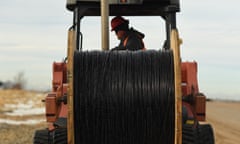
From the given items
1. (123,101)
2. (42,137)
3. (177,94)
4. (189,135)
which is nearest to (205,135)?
(189,135)

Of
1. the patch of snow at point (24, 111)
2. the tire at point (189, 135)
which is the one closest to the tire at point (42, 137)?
the tire at point (189, 135)

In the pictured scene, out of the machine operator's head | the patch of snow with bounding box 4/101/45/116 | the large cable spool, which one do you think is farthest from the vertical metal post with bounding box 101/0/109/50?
the patch of snow with bounding box 4/101/45/116

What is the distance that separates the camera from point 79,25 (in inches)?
283

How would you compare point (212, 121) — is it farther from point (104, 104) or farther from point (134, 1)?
point (104, 104)

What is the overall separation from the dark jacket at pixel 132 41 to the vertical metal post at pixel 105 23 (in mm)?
413

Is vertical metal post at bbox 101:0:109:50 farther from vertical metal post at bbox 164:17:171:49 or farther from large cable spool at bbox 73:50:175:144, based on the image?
large cable spool at bbox 73:50:175:144

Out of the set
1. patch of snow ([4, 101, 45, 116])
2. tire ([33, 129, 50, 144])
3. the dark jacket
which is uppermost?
the dark jacket

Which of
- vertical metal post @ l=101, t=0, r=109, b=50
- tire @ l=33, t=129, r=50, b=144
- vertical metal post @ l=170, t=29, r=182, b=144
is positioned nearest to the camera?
vertical metal post @ l=170, t=29, r=182, b=144

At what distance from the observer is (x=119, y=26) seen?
24.4 ft

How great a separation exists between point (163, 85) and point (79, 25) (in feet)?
6.78

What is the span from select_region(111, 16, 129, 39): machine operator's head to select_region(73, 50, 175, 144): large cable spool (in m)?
1.80

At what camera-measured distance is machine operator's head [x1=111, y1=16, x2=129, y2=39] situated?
7386mm

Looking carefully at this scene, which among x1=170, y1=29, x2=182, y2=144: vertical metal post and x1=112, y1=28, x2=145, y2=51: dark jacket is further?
x1=112, y1=28, x2=145, y2=51: dark jacket

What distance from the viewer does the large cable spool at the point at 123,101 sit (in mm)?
5453
